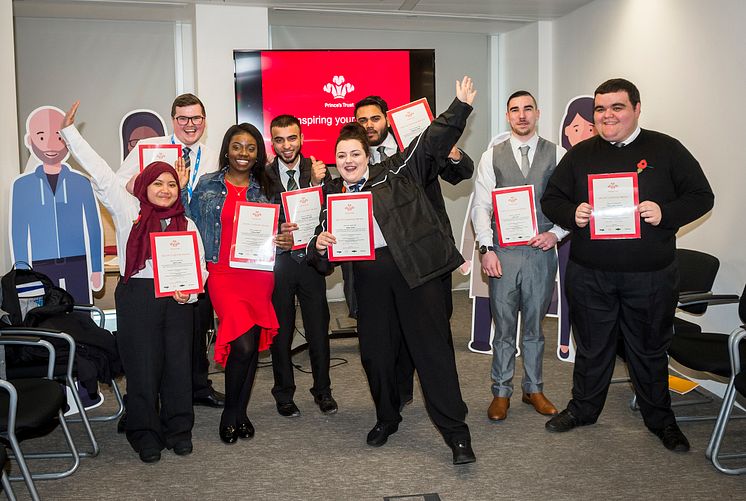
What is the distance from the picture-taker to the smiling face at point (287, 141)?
13.7 feet

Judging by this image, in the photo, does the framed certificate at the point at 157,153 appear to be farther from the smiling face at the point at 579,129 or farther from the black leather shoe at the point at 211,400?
the smiling face at the point at 579,129

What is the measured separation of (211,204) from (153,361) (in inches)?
32.9

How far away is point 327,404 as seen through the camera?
14.8 feet

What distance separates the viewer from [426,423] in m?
4.27

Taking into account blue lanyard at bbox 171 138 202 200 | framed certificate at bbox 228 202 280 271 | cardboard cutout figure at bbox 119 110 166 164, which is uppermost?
cardboard cutout figure at bbox 119 110 166 164

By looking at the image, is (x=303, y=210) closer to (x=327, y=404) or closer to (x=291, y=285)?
(x=291, y=285)

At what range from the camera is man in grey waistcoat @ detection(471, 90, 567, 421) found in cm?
416

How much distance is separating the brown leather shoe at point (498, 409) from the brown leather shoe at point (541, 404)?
0.17 metres

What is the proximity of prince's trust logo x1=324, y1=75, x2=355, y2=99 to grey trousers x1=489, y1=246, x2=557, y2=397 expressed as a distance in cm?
310

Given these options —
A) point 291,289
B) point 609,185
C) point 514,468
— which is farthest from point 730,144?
point 291,289

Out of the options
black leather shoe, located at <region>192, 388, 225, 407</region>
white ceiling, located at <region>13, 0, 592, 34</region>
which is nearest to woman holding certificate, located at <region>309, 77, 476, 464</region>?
black leather shoe, located at <region>192, 388, 225, 407</region>

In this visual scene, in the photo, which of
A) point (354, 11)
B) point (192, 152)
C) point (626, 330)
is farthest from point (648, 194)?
point (354, 11)

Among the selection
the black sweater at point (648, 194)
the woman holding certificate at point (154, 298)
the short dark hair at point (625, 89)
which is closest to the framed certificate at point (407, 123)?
the black sweater at point (648, 194)

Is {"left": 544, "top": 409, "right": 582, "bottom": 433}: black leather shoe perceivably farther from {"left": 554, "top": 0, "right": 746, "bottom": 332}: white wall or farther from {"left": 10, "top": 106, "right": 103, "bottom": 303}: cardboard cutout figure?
{"left": 10, "top": 106, "right": 103, "bottom": 303}: cardboard cutout figure
